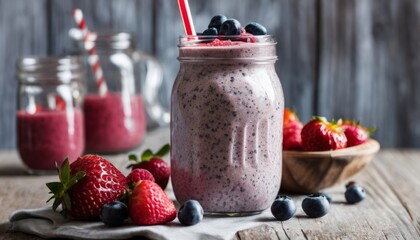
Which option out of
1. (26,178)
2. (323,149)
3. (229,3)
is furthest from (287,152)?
(229,3)

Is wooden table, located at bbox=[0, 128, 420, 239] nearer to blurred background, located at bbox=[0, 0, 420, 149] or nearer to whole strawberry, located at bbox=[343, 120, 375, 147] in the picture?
whole strawberry, located at bbox=[343, 120, 375, 147]

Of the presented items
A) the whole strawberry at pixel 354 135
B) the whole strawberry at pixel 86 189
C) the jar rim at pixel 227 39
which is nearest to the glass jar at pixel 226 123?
the jar rim at pixel 227 39

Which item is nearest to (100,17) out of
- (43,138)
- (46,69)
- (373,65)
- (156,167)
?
(46,69)

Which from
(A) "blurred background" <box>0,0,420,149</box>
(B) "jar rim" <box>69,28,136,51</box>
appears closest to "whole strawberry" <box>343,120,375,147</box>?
(B) "jar rim" <box>69,28,136,51</box>

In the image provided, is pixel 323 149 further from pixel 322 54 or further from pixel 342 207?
pixel 322 54

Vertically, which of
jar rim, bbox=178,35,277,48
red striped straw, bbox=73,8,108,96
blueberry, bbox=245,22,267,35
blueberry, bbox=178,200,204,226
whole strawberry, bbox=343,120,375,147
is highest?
blueberry, bbox=245,22,267,35

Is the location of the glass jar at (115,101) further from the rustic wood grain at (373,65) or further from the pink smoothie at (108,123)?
the rustic wood grain at (373,65)
